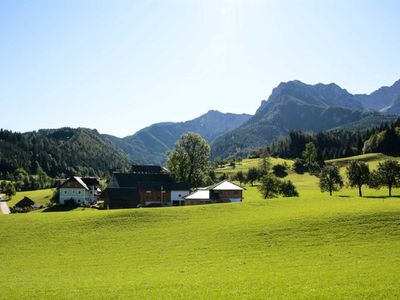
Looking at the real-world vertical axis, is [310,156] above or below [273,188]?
above

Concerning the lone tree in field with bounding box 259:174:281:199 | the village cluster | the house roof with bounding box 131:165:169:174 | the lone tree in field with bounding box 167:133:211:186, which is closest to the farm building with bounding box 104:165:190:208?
the village cluster

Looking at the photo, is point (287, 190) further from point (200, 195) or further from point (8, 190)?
point (8, 190)

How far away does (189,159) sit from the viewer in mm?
112250

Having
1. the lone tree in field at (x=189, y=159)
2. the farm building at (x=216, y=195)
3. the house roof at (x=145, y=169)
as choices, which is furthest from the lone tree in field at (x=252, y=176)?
the farm building at (x=216, y=195)

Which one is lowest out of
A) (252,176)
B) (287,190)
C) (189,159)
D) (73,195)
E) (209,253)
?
(209,253)

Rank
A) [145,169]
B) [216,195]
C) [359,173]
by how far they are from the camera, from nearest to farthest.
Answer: [359,173] → [216,195] → [145,169]

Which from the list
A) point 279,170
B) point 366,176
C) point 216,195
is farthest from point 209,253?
point 279,170

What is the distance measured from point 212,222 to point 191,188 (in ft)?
178

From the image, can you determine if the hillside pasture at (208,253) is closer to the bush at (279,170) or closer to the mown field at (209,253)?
the mown field at (209,253)

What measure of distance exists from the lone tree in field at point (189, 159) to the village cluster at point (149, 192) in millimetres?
3823

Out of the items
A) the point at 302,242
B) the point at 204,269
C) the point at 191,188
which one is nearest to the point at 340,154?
the point at 191,188

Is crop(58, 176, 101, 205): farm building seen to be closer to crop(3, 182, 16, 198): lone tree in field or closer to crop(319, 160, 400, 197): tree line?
crop(3, 182, 16, 198): lone tree in field

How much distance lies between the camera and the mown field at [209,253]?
25812 mm

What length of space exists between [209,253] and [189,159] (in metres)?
71.7
